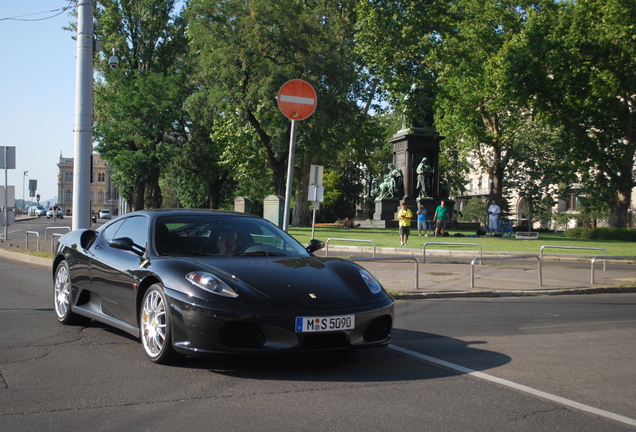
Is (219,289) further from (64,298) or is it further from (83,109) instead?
(83,109)

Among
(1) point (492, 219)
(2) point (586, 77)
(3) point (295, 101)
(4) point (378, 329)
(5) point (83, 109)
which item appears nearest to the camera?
(4) point (378, 329)

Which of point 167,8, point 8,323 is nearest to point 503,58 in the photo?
point 167,8

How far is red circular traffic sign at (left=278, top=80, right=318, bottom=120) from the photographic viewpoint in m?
10.4

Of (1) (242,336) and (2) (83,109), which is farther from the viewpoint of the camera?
(2) (83,109)

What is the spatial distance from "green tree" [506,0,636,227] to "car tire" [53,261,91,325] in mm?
32449

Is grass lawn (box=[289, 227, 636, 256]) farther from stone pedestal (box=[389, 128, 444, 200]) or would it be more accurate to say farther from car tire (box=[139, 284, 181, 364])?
car tire (box=[139, 284, 181, 364])

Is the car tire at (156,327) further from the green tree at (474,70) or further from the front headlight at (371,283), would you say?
the green tree at (474,70)

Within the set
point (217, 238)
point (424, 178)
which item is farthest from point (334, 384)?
point (424, 178)

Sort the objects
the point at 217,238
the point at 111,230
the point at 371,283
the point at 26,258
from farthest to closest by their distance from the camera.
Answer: the point at 26,258
the point at 111,230
the point at 217,238
the point at 371,283

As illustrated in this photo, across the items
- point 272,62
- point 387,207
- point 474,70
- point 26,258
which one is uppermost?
point 474,70

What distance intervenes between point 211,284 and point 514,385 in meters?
2.45

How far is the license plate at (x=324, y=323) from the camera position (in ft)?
16.7

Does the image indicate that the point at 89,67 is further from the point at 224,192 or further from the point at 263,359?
the point at 224,192

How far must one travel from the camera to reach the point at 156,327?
18.2 ft
